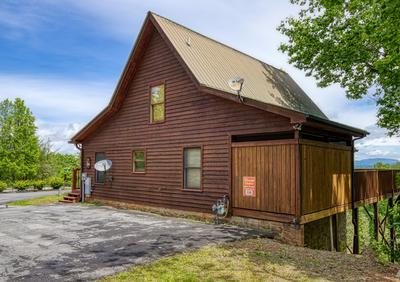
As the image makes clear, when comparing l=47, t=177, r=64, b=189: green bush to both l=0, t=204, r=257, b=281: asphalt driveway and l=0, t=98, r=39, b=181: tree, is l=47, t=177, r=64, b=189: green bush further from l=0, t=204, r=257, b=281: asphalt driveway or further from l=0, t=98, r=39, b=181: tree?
l=0, t=204, r=257, b=281: asphalt driveway

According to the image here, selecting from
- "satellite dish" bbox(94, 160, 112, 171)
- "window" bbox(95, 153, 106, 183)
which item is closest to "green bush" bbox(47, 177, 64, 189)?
"window" bbox(95, 153, 106, 183)

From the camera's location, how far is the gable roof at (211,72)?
41.0 feet

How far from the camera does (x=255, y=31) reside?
16281 mm

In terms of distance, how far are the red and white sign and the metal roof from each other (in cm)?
286

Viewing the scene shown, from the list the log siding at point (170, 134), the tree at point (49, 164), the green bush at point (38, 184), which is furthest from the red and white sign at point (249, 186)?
the tree at point (49, 164)

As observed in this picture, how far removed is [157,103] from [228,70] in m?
3.59

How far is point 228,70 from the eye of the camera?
14.7 m

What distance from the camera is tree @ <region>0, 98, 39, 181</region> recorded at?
105 ft

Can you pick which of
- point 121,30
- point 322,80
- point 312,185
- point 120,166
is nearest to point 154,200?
point 120,166

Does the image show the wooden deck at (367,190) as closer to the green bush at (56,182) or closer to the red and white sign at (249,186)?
the red and white sign at (249,186)

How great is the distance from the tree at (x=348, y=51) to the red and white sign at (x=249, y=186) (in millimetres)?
8985

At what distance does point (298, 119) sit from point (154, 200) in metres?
7.69

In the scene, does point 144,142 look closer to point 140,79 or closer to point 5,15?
point 140,79

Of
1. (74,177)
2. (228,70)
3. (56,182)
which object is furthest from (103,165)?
(56,182)
